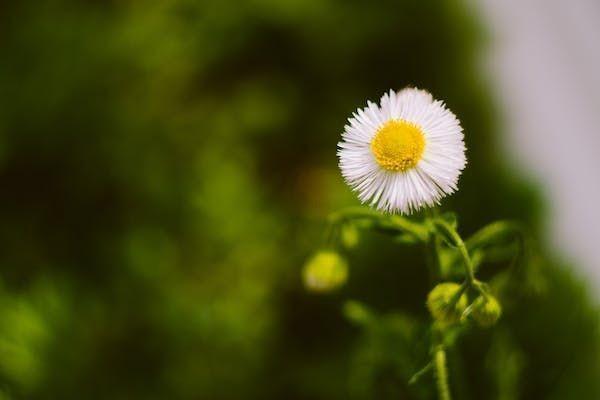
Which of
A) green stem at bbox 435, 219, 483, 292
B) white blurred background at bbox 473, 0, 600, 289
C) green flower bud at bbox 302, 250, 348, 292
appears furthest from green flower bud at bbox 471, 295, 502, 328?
white blurred background at bbox 473, 0, 600, 289

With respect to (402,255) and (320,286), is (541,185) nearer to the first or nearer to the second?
(402,255)

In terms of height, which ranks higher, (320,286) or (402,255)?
(402,255)

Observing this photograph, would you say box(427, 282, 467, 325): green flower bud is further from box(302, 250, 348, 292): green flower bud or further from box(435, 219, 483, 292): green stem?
box(302, 250, 348, 292): green flower bud

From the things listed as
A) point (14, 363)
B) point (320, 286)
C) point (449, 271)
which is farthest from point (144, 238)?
point (449, 271)

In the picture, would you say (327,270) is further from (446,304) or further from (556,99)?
(556,99)

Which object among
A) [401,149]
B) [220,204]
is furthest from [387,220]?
[220,204]

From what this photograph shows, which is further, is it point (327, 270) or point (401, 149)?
point (327, 270)

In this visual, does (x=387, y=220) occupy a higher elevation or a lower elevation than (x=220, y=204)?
lower
